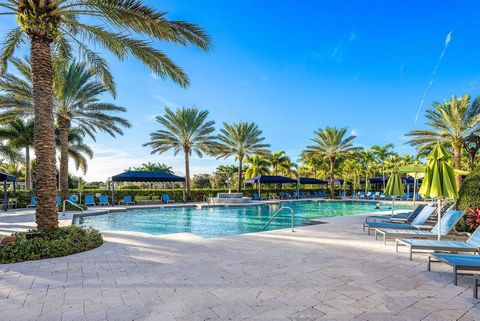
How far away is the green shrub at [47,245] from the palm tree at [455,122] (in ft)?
73.0

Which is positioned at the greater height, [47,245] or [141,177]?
[141,177]

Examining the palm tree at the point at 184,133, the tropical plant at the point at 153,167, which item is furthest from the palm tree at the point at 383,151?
the tropical plant at the point at 153,167

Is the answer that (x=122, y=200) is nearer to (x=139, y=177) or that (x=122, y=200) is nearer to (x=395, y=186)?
(x=139, y=177)

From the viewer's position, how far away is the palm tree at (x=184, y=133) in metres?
24.8

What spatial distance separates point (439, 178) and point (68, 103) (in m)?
18.5

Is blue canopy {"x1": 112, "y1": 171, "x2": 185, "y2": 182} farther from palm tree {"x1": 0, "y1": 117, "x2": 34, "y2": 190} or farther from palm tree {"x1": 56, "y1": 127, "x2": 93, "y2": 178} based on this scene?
palm tree {"x1": 0, "y1": 117, "x2": 34, "y2": 190}

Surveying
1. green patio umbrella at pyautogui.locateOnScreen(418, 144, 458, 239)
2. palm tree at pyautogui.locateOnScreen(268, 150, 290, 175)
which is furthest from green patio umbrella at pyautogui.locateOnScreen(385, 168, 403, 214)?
palm tree at pyautogui.locateOnScreen(268, 150, 290, 175)

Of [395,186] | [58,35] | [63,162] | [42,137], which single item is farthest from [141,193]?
[395,186]

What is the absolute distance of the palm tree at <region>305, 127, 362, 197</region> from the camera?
29.6 metres

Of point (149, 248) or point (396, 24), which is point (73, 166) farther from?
point (396, 24)

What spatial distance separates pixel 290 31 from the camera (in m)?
17.2

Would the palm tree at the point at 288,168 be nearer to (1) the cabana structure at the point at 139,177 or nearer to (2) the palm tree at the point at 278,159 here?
(2) the palm tree at the point at 278,159

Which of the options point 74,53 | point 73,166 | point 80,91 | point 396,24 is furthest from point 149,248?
point 73,166

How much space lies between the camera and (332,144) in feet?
97.8
